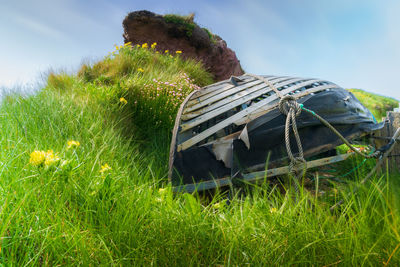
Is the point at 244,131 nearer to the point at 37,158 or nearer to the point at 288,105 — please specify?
the point at 288,105

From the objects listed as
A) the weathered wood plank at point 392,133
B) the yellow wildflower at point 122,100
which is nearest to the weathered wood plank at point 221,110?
the weathered wood plank at point 392,133

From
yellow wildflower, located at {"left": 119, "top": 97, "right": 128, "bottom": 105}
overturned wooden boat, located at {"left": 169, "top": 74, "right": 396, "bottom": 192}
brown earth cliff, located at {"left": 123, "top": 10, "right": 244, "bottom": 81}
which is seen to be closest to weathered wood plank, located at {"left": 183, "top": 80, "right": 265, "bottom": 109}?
overturned wooden boat, located at {"left": 169, "top": 74, "right": 396, "bottom": 192}

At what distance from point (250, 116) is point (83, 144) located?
68.4 inches

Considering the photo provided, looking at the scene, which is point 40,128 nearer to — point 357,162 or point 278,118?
point 278,118

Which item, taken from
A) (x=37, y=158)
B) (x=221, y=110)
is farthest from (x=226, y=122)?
(x=37, y=158)

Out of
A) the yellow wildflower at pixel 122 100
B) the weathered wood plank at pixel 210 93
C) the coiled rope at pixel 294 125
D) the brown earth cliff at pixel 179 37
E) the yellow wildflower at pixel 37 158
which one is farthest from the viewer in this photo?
the brown earth cliff at pixel 179 37

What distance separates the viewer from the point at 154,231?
1.37m

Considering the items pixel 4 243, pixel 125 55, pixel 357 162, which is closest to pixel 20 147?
pixel 4 243

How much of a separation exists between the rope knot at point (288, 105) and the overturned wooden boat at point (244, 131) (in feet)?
0.13

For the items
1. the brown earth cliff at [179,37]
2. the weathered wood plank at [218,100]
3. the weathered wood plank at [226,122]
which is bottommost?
the weathered wood plank at [226,122]

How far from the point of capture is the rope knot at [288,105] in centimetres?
223

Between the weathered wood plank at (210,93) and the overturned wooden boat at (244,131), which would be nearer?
the overturned wooden boat at (244,131)

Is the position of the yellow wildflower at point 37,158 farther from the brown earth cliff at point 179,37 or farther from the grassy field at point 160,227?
the brown earth cliff at point 179,37

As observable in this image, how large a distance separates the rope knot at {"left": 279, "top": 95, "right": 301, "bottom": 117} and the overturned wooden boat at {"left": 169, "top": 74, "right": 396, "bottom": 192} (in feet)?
0.13
